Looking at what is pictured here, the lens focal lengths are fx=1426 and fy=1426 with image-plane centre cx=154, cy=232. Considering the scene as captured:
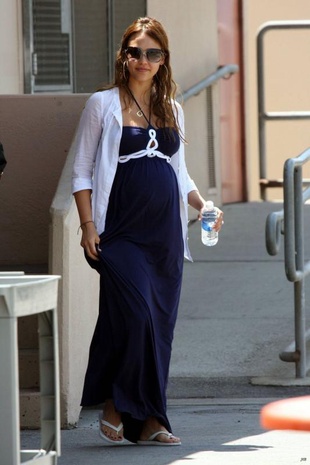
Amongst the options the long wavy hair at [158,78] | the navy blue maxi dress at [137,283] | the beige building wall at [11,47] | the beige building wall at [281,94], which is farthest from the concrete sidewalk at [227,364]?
the beige building wall at [11,47]

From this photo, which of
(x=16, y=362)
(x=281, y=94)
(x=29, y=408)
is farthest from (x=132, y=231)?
(x=281, y=94)

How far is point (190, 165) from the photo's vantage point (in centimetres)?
1184

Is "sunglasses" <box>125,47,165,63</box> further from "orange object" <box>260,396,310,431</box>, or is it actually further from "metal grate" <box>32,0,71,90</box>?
"metal grate" <box>32,0,71,90</box>

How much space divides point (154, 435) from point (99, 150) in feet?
4.11

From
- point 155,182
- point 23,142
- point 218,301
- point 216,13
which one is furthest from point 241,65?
point 155,182

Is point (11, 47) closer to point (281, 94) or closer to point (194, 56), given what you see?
point (194, 56)

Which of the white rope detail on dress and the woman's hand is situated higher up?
the white rope detail on dress

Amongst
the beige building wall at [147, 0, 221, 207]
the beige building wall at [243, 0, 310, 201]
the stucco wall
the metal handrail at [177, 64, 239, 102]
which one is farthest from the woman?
the beige building wall at [243, 0, 310, 201]

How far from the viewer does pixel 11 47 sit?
399 inches

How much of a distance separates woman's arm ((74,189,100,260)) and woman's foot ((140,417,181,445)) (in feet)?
2.53

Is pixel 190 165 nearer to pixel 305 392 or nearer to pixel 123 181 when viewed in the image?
pixel 305 392

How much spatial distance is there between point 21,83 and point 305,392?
12.3ft

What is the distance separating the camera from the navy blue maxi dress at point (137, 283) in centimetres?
603

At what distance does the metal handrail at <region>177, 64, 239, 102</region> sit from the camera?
11.3m
